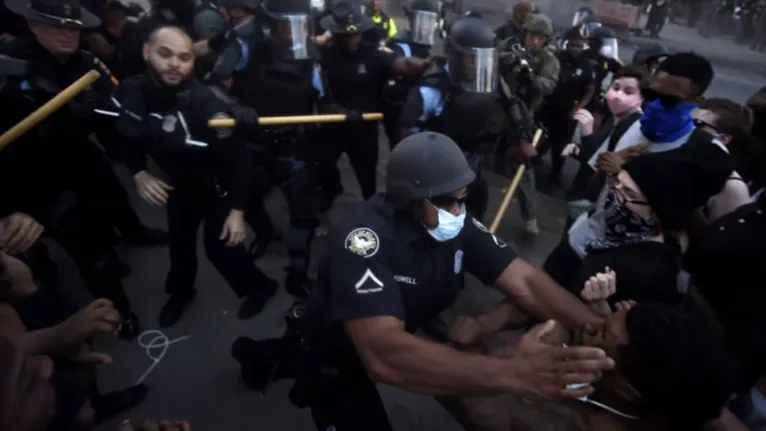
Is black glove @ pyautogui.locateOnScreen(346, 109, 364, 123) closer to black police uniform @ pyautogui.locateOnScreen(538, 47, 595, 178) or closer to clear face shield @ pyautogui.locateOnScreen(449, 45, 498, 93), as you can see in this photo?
clear face shield @ pyautogui.locateOnScreen(449, 45, 498, 93)

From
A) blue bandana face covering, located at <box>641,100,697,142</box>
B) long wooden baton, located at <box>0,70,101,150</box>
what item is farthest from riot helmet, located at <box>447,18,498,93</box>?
long wooden baton, located at <box>0,70,101,150</box>

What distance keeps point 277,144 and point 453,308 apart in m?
1.87

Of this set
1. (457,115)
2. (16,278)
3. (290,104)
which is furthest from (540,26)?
(16,278)

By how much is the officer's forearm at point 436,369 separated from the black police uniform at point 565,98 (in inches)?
185

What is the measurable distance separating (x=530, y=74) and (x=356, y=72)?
1.72m

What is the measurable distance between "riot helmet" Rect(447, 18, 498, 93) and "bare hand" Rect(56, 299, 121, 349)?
2720 millimetres

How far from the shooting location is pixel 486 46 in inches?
145

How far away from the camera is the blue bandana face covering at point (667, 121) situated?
100 inches

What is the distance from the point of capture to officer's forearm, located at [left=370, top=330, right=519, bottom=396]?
1438mm

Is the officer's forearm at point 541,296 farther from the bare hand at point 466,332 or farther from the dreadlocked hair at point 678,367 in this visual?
the dreadlocked hair at point 678,367

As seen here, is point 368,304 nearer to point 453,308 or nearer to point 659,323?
point 659,323

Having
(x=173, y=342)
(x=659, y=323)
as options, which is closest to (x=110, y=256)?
(x=173, y=342)

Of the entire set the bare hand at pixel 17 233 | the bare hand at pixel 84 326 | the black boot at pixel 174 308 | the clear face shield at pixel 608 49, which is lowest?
the black boot at pixel 174 308

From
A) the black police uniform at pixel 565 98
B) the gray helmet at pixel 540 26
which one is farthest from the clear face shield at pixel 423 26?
the black police uniform at pixel 565 98
